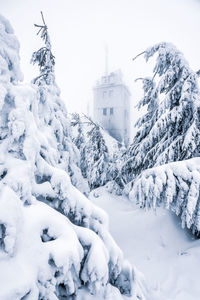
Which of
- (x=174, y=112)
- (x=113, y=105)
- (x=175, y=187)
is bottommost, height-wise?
(x=175, y=187)

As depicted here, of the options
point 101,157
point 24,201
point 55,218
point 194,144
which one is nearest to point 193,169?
point 194,144

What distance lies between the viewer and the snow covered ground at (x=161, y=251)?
4.34 metres

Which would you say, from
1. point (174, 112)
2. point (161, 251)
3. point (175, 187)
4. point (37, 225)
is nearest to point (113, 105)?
point (174, 112)

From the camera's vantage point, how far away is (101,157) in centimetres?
1514

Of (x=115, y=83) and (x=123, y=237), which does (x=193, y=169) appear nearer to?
(x=123, y=237)

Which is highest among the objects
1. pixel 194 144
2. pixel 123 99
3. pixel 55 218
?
pixel 123 99

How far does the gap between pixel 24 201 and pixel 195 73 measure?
272 inches

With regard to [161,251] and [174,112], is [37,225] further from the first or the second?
[174,112]

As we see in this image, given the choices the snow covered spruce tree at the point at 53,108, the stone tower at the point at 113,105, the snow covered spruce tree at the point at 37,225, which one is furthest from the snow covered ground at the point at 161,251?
the stone tower at the point at 113,105

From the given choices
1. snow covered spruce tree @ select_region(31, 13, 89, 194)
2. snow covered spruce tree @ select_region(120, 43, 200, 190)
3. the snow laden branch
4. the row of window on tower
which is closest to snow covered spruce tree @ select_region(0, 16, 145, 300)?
the snow laden branch

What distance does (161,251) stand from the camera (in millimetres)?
5949

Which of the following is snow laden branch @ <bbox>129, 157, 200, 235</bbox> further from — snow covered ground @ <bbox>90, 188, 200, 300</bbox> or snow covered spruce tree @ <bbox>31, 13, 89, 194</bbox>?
snow covered spruce tree @ <bbox>31, 13, 89, 194</bbox>

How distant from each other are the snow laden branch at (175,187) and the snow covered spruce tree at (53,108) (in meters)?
3.50

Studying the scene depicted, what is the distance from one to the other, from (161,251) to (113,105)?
34.2 metres
